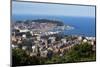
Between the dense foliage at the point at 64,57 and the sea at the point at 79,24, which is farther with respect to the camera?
the sea at the point at 79,24

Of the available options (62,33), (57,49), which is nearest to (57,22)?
(62,33)

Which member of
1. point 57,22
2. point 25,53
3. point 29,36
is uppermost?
→ point 57,22

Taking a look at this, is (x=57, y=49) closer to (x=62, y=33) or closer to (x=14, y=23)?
(x=62, y=33)

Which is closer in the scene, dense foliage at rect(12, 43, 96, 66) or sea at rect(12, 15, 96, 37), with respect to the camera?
dense foliage at rect(12, 43, 96, 66)

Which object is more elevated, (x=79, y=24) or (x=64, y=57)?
(x=79, y=24)

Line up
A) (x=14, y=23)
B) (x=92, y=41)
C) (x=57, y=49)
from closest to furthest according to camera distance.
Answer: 1. (x=14, y=23)
2. (x=57, y=49)
3. (x=92, y=41)

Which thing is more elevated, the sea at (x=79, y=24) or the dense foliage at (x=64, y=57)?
the sea at (x=79, y=24)

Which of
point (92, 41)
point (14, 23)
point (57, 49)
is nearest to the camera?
point (14, 23)

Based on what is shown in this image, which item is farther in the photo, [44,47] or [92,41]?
[92,41]

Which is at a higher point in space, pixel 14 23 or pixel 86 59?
pixel 14 23

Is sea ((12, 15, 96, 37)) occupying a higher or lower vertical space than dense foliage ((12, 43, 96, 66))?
higher
